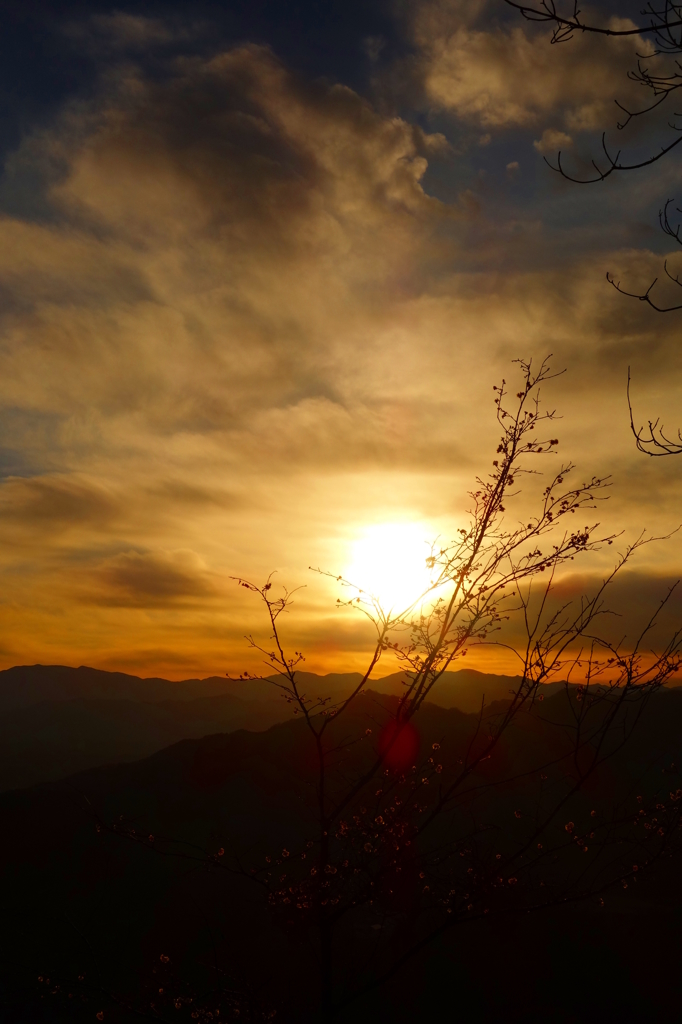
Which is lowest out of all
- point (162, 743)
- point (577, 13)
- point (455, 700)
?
point (162, 743)

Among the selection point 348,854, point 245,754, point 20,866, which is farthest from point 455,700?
point 348,854

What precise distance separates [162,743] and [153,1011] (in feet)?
649

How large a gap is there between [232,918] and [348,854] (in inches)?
1546

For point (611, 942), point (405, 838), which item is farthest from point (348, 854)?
point (611, 942)

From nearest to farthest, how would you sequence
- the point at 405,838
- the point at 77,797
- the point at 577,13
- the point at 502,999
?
the point at 577,13
the point at 405,838
the point at 502,999
the point at 77,797

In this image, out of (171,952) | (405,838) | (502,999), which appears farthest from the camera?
(171,952)

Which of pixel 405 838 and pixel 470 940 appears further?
pixel 470 940

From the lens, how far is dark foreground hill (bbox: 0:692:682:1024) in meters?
14.2

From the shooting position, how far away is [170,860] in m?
53.4

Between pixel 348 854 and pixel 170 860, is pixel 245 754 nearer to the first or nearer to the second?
pixel 170 860

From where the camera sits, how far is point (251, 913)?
40.8 meters

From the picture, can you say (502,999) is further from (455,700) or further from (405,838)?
(455,700)

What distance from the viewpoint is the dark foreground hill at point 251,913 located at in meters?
14.2

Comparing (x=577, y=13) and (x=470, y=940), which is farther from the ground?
(x=577, y=13)
